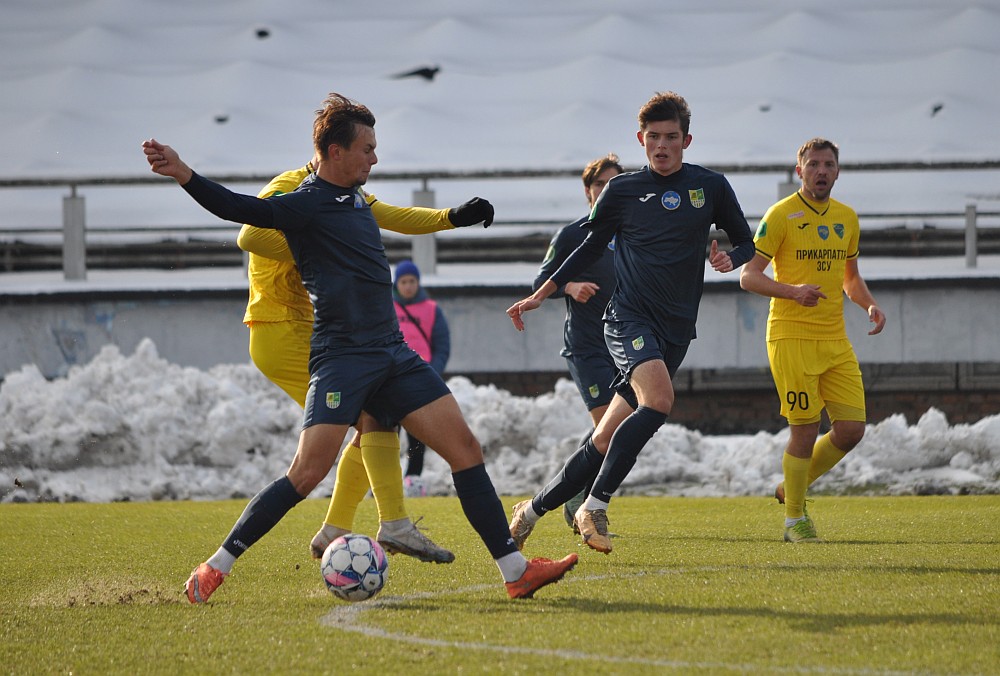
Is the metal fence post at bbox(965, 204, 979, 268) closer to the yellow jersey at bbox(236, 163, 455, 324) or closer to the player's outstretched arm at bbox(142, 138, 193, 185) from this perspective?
the yellow jersey at bbox(236, 163, 455, 324)

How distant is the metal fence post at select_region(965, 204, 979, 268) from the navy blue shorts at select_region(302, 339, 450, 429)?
867 cm

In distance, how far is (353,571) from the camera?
525 centimetres

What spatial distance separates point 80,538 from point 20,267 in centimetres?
645

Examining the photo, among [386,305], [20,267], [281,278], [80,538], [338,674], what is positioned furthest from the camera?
[20,267]

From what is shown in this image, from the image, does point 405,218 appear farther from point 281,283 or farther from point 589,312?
point 589,312

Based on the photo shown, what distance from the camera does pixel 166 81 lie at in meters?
19.5

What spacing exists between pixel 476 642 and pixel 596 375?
12.0ft

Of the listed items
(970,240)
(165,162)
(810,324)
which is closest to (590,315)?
(810,324)

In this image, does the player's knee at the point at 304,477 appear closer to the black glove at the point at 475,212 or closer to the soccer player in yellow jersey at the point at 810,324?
the black glove at the point at 475,212

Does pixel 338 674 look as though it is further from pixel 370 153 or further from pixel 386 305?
pixel 370 153

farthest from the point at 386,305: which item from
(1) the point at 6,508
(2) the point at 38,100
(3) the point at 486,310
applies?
(2) the point at 38,100

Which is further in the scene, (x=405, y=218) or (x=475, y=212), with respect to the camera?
(x=405, y=218)

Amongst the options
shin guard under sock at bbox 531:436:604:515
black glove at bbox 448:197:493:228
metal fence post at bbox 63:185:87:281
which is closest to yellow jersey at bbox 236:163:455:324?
black glove at bbox 448:197:493:228

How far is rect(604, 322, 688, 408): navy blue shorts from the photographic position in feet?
21.1
